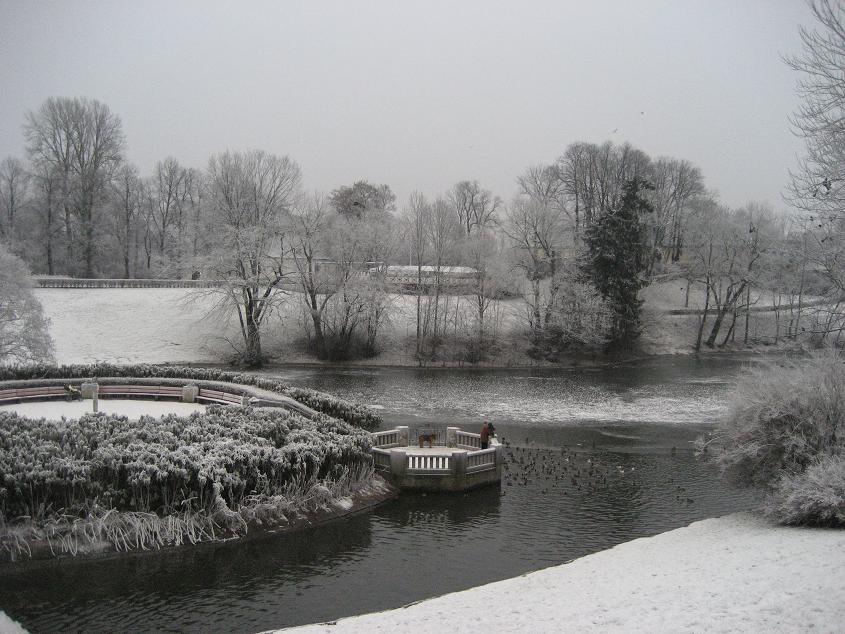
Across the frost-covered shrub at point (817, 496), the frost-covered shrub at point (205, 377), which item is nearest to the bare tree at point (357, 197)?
the frost-covered shrub at point (205, 377)

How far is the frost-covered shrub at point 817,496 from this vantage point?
15.2m

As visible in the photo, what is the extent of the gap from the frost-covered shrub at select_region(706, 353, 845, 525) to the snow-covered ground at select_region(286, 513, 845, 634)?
3059 millimetres

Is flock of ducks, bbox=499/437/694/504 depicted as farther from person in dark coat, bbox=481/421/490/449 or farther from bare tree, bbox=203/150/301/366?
bare tree, bbox=203/150/301/366

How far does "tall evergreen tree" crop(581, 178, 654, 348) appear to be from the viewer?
183 feet

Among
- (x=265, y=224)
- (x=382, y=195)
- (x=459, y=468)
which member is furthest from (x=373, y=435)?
(x=382, y=195)

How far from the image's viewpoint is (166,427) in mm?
19312

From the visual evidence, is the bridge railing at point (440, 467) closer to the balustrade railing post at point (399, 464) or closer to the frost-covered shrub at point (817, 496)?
the balustrade railing post at point (399, 464)

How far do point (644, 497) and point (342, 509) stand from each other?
9.35m

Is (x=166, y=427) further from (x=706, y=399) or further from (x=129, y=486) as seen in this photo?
(x=706, y=399)

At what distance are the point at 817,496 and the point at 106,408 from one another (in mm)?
22462

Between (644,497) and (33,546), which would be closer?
(33,546)

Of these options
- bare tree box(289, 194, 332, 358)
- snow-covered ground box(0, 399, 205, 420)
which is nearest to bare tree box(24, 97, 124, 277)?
bare tree box(289, 194, 332, 358)

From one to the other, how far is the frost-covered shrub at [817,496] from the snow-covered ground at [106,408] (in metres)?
18.5

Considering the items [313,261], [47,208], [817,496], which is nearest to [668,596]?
[817,496]
